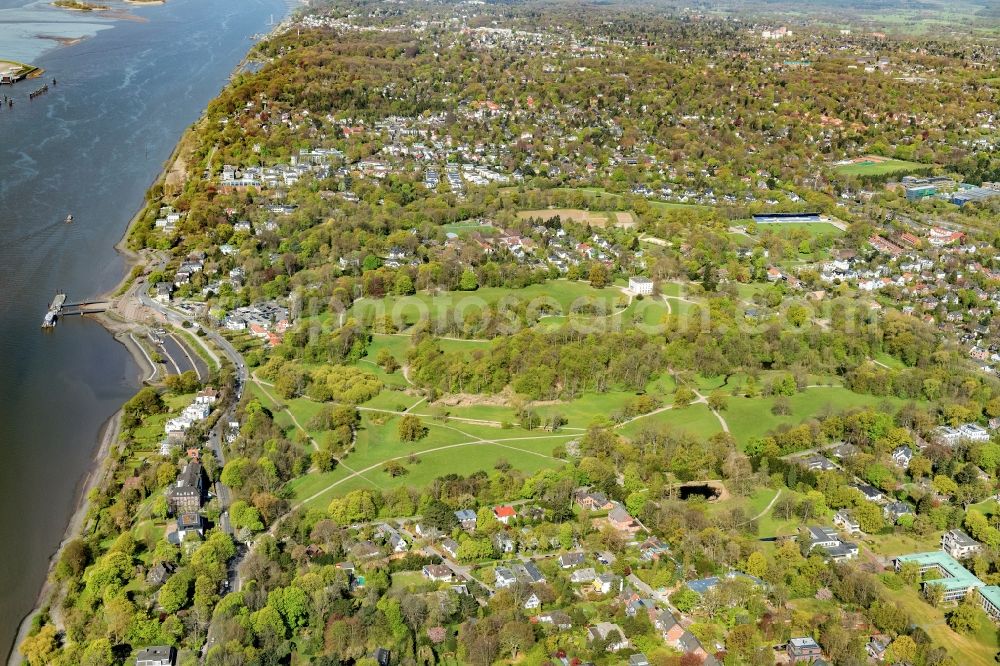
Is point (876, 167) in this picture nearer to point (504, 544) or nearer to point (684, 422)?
point (684, 422)

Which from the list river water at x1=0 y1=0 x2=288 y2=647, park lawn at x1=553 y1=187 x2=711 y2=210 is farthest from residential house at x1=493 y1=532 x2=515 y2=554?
park lawn at x1=553 y1=187 x2=711 y2=210

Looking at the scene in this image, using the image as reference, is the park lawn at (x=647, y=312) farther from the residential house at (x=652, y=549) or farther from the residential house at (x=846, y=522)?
the residential house at (x=652, y=549)

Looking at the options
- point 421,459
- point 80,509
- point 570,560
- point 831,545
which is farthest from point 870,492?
point 80,509

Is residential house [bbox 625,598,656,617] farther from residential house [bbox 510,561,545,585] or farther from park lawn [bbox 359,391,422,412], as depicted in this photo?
park lawn [bbox 359,391,422,412]

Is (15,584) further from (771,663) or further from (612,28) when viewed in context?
(612,28)

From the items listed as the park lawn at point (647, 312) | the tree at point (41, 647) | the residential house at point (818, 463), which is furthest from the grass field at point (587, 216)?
the tree at point (41, 647)

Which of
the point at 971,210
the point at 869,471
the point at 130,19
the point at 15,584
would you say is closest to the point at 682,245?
the point at 971,210
